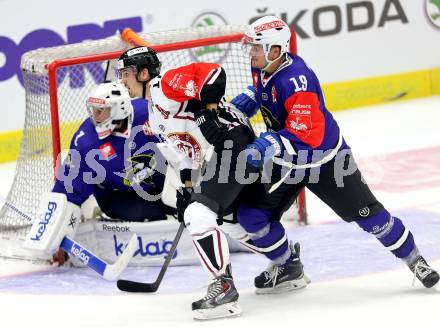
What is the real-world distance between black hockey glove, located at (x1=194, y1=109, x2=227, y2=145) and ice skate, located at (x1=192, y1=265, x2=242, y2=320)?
520mm

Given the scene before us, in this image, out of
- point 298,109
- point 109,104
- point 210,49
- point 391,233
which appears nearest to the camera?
point 298,109

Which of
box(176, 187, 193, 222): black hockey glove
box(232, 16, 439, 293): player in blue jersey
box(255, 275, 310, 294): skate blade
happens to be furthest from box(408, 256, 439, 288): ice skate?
box(176, 187, 193, 222): black hockey glove

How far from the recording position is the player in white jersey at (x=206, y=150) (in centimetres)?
421

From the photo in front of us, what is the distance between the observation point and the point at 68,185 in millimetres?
5000

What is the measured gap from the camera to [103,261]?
4.90 m

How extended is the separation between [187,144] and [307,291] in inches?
31.6

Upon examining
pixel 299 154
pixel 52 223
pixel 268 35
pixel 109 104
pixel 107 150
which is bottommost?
pixel 52 223

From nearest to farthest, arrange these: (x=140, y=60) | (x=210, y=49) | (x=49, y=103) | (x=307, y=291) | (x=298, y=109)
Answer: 1. (x=298, y=109)
2. (x=307, y=291)
3. (x=140, y=60)
4. (x=49, y=103)
5. (x=210, y=49)

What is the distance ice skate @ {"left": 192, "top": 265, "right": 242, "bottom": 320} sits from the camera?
166 inches

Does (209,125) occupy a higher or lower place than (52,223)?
higher

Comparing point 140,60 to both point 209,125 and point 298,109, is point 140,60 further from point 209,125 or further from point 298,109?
point 298,109

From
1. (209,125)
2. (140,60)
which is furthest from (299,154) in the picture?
(140,60)

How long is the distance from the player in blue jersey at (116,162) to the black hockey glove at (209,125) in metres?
0.74

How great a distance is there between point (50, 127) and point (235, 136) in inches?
46.7
